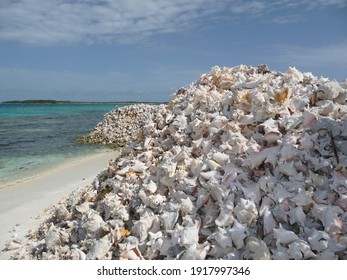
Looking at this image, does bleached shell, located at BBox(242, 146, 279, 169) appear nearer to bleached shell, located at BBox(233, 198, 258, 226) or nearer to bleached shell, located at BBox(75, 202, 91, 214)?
bleached shell, located at BBox(233, 198, 258, 226)

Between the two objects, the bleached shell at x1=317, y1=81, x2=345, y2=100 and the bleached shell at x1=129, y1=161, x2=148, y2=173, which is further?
the bleached shell at x1=129, y1=161, x2=148, y2=173

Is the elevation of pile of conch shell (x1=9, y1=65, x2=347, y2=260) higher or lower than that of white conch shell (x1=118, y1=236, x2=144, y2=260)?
higher

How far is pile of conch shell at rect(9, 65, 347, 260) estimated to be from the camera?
278 centimetres

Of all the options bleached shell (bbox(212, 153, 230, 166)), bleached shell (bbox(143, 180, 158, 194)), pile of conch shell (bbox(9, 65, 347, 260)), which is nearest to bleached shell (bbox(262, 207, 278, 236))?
pile of conch shell (bbox(9, 65, 347, 260))

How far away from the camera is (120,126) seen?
18.1 m

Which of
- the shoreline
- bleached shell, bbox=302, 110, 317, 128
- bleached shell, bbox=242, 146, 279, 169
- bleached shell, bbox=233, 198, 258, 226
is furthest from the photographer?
the shoreline

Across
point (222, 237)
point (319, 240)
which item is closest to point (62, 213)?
point (222, 237)

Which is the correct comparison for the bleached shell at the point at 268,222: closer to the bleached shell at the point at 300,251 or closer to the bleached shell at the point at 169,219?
the bleached shell at the point at 300,251

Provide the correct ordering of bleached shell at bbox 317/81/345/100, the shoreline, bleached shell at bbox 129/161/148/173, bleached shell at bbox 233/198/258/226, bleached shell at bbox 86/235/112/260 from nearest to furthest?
1. bleached shell at bbox 233/198/258/226
2. bleached shell at bbox 86/235/112/260
3. bleached shell at bbox 317/81/345/100
4. bleached shell at bbox 129/161/148/173
5. the shoreline

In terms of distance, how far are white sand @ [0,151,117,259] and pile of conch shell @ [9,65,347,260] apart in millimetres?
1073

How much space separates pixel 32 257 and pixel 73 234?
1.60 feet

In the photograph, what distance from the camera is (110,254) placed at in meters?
3.06

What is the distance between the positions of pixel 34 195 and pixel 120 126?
11093 millimetres

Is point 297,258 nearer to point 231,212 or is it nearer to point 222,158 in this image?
point 231,212
